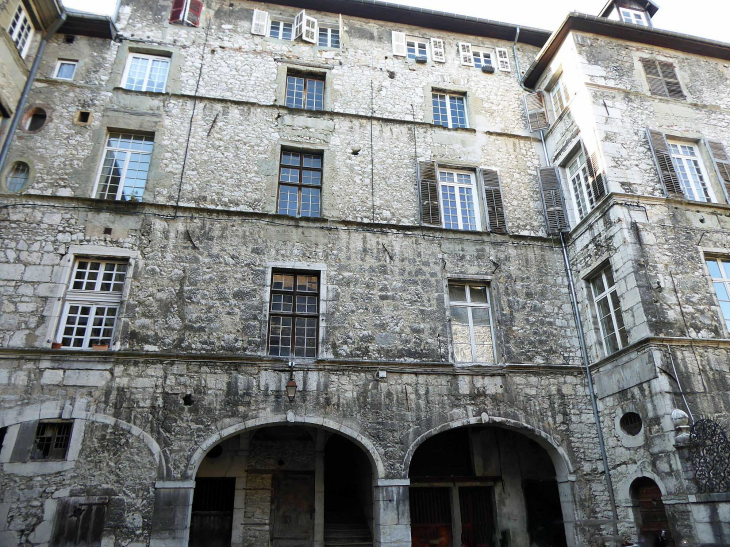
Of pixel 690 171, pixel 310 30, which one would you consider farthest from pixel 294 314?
pixel 690 171

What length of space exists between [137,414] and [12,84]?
25.1ft

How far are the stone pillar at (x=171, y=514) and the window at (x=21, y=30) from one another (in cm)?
979

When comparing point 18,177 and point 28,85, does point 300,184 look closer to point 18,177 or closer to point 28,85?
point 18,177

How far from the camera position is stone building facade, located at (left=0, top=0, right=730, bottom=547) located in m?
9.02

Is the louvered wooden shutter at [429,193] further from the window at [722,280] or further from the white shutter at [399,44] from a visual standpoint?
the window at [722,280]

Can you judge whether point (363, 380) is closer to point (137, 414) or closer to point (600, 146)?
point (137, 414)

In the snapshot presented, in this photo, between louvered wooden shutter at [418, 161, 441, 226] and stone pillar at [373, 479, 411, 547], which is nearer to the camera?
stone pillar at [373, 479, 411, 547]

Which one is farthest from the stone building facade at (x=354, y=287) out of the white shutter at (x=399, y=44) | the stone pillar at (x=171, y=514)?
Result: the white shutter at (x=399, y=44)

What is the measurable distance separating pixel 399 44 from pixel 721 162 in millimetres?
8342

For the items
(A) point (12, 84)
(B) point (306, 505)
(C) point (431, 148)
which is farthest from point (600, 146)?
(A) point (12, 84)

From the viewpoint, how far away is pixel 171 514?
8562 mm

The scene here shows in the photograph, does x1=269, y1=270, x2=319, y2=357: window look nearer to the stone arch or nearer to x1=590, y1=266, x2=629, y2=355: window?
the stone arch

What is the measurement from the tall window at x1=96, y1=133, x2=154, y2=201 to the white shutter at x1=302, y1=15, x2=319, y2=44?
16.0 feet

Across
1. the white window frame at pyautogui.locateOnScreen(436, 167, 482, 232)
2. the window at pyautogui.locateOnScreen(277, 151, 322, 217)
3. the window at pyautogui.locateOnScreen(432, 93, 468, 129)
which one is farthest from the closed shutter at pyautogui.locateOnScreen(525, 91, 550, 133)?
the window at pyautogui.locateOnScreen(277, 151, 322, 217)
